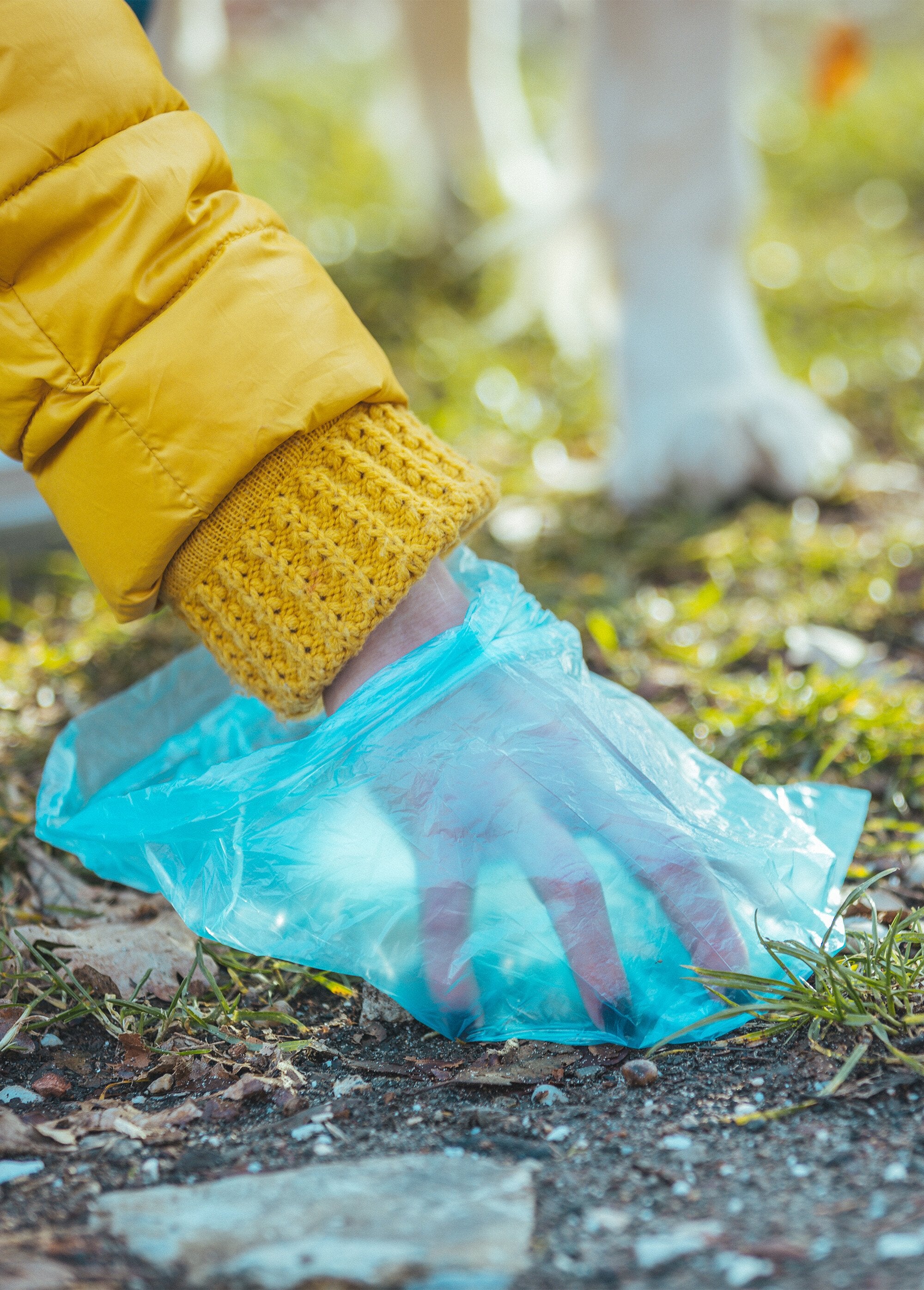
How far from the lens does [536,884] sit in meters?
0.90

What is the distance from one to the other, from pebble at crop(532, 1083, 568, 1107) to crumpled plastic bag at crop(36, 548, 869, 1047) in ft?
0.20

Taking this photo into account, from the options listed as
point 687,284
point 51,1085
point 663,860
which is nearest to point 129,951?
point 51,1085

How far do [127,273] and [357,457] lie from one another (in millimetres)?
235

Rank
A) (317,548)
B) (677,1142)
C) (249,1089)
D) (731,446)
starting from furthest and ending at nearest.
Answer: (731,446) → (317,548) → (249,1089) → (677,1142)

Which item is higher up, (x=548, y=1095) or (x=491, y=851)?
(x=491, y=851)

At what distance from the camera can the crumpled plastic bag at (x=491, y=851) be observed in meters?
0.90

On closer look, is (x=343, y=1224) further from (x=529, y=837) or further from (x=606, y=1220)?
(x=529, y=837)

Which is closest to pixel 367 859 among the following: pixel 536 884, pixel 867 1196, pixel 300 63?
pixel 536 884

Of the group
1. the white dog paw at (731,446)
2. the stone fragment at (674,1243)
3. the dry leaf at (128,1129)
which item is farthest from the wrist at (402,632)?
the white dog paw at (731,446)

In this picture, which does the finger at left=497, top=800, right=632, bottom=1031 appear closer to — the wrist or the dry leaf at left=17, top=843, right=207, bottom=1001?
the wrist

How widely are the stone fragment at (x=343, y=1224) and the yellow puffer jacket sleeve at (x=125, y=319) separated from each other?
0.43 meters

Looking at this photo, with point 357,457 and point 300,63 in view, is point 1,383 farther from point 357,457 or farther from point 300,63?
point 300,63

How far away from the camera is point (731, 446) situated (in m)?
1.86

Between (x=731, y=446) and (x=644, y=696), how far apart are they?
61 cm
